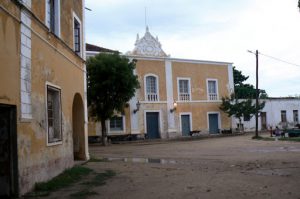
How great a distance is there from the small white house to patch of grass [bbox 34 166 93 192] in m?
37.5

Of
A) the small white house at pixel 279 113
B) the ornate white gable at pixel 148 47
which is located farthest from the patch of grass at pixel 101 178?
the small white house at pixel 279 113

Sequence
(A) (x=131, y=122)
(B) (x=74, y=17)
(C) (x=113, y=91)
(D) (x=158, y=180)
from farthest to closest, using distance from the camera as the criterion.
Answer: (A) (x=131, y=122)
(C) (x=113, y=91)
(B) (x=74, y=17)
(D) (x=158, y=180)

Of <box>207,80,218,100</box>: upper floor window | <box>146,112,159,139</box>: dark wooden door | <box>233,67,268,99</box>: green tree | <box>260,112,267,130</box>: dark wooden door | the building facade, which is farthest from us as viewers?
<box>233,67,268,99</box>: green tree

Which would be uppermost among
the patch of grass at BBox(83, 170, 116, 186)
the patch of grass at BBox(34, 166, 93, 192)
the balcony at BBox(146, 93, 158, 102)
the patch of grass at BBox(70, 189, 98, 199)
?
the balcony at BBox(146, 93, 158, 102)

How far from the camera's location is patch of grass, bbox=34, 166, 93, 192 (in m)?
10.4

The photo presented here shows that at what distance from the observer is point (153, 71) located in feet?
126

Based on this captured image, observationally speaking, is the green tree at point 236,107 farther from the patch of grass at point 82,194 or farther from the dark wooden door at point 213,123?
the patch of grass at point 82,194

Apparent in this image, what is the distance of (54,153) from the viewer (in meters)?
12.5

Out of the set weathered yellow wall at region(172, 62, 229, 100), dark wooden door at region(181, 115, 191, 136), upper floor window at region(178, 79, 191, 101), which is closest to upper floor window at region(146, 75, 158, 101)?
weathered yellow wall at region(172, 62, 229, 100)

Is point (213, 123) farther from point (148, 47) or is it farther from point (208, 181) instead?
point (208, 181)

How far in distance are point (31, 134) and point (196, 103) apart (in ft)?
103

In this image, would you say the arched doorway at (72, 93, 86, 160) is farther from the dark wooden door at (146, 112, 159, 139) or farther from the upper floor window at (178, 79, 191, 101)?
the upper floor window at (178, 79, 191, 101)

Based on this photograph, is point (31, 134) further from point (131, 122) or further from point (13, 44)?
point (131, 122)

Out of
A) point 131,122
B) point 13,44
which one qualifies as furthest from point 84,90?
point 131,122
